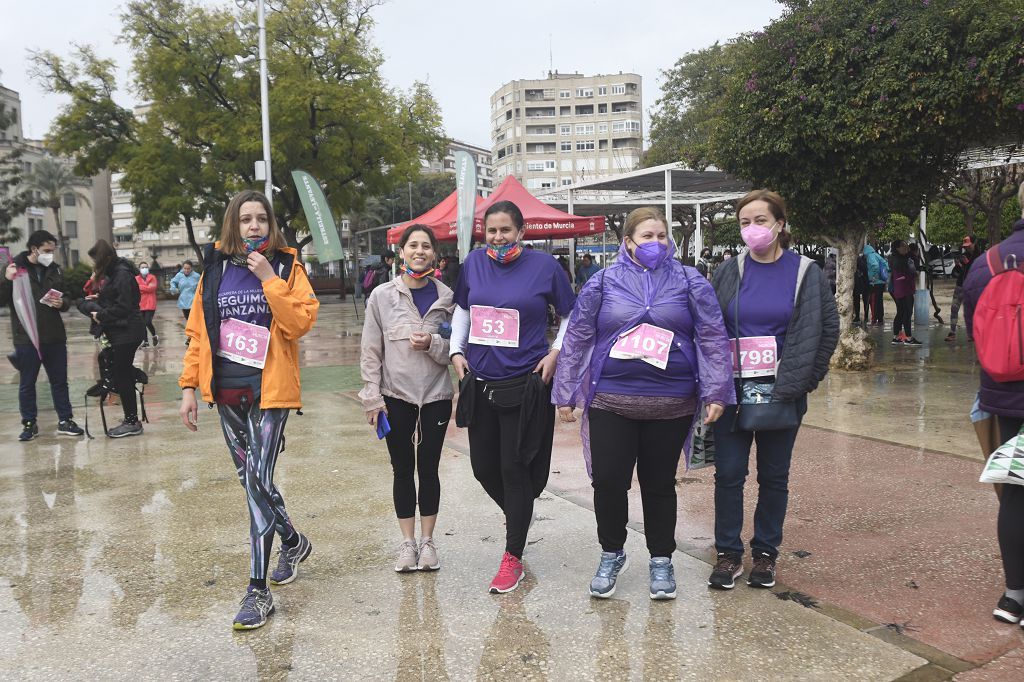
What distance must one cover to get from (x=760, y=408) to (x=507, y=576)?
1.36m

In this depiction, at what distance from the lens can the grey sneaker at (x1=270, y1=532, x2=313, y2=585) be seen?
160 inches

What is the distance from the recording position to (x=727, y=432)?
3926 mm

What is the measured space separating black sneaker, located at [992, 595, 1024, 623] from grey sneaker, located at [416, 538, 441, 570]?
242cm

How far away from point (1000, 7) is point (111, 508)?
9.15 m

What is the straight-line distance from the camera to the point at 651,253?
3.65 meters

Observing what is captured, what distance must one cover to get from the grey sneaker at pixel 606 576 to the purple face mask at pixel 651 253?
131 cm

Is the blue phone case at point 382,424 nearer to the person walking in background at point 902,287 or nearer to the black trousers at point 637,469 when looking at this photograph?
the black trousers at point 637,469

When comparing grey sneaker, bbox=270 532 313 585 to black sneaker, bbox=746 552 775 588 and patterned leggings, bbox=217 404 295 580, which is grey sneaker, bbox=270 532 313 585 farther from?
black sneaker, bbox=746 552 775 588

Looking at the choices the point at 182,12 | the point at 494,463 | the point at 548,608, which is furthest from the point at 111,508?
the point at 182,12

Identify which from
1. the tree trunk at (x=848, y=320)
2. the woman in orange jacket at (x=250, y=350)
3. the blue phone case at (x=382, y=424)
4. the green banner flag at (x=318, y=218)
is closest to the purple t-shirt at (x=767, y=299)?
the blue phone case at (x=382, y=424)

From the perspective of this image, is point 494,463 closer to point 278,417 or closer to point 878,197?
point 278,417

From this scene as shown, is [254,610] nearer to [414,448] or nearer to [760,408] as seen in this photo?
[414,448]

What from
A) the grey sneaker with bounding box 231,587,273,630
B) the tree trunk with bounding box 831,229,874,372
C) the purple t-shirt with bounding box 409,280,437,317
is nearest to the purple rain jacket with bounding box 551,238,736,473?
the purple t-shirt with bounding box 409,280,437,317

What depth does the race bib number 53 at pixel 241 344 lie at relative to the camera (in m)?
3.69
